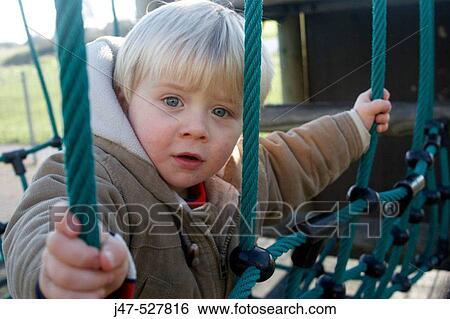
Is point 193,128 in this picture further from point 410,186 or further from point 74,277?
point 410,186

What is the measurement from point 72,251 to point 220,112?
30 centimetres

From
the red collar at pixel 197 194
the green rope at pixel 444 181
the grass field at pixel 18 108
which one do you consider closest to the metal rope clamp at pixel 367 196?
the red collar at pixel 197 194

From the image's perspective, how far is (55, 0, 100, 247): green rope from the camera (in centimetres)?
31

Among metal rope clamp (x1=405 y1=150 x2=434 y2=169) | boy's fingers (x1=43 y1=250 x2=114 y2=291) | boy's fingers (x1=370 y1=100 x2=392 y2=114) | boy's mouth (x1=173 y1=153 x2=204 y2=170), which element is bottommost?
metal rope clamp (x1=405 y1=150 x2=434 y2=169)

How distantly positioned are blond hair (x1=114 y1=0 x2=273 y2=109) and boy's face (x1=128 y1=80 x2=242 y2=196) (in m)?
0.01

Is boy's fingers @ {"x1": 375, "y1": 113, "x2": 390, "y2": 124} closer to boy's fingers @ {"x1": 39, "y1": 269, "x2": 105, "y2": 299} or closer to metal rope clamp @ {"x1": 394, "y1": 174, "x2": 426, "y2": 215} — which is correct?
metal rope clamp @ {"x1": 394, "y1": 174, "x2": 426, "y2": 215}

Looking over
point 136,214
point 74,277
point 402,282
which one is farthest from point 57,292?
point 402,282

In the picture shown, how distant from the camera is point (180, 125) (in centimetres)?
55

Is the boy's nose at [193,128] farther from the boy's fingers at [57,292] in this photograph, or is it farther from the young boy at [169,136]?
the boy's fingers at [57,292]

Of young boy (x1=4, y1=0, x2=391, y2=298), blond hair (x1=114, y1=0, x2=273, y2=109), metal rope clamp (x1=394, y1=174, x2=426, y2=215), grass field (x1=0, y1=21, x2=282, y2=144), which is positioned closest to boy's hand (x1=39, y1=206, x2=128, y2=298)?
young boy (x1=4, y1=0, x2=391, y2=298)

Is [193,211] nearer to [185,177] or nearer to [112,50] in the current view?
[185,177]

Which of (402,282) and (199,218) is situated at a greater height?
(199,218)
